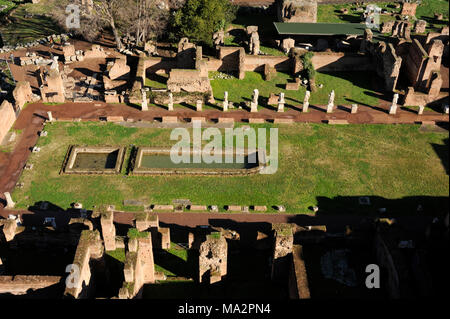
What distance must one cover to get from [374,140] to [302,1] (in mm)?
27617

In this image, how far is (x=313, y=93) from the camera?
2141 inches

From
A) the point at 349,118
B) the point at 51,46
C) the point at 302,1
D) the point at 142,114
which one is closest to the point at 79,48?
the point at 51,46

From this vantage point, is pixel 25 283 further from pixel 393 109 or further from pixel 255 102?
pixel 393 109

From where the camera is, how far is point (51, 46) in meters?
63.2

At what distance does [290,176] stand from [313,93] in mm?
15152

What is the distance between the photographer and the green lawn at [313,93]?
53303 millimetres

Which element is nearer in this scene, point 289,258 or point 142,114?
point 289,258

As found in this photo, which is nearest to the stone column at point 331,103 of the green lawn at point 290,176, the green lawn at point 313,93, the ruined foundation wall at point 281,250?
the green lawn at point 313,93

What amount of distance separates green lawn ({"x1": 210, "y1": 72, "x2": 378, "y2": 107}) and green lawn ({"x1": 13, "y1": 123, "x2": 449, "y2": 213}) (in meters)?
5.72

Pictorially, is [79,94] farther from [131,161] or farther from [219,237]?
[219,237]

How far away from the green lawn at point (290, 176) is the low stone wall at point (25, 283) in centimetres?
1056

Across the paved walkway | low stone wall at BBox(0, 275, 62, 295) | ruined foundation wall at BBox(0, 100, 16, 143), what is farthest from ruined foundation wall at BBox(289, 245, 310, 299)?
ruined foundation wall at BBox(0, 100, 16, 143)

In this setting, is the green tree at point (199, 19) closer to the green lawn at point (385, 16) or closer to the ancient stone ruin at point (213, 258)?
the green lawn at point (385, 16)

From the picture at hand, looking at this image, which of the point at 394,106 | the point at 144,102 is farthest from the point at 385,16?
the point at 144,102
